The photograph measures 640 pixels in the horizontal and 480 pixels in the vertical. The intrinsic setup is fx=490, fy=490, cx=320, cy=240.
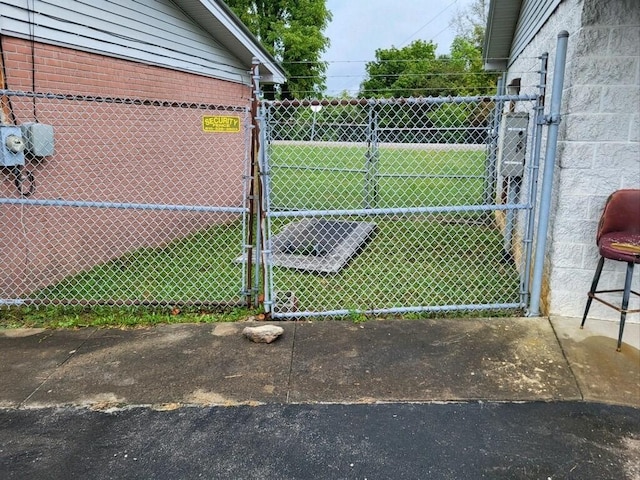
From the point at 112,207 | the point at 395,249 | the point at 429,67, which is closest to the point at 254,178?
the point at 112,207

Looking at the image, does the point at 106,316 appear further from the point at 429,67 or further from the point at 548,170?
the point at 429,67

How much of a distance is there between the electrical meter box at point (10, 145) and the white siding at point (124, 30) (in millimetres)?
975

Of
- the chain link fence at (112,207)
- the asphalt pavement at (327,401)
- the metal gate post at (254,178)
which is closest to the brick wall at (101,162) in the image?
the chain link fence at (112,207)

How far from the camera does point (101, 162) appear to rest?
6328 mm

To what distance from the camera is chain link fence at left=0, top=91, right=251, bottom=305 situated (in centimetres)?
499

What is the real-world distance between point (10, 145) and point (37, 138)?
0.35 meters

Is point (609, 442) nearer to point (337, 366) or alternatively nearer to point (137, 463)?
point (337, 366)

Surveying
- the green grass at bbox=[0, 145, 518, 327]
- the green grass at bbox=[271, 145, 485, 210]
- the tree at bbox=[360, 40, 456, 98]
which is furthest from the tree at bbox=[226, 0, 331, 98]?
the green grass at bbox=[0, 145, 518, 327]

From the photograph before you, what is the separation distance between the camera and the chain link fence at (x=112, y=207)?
16.4ft

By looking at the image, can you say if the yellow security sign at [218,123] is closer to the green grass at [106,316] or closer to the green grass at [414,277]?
the green grass at [106,316]

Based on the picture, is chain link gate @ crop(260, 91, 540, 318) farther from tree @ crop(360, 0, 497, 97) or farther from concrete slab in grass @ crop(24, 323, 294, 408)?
tree @ crop(360, 0, 497, 97)

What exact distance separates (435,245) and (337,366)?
3811 millimetres

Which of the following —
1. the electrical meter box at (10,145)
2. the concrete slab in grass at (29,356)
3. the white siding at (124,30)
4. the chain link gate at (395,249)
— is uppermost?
the white siding at (124,30)

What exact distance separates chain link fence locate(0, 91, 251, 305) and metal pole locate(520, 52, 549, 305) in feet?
8.74
